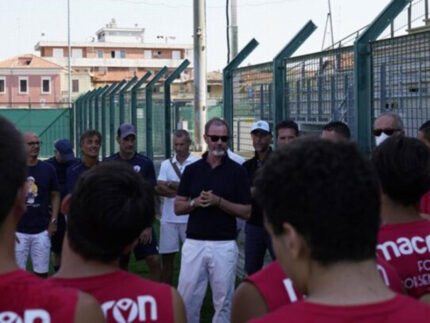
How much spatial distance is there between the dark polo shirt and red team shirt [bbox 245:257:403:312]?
4254mm

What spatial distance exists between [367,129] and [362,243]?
5.00 meters

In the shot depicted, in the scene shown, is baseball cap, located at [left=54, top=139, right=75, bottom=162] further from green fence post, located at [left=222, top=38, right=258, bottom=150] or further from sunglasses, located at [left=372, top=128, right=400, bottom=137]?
sunglasses, located at [left=372, top=128, right=400, bottom=137]

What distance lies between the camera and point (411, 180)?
2.93 meters

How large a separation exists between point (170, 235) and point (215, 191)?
197 cm

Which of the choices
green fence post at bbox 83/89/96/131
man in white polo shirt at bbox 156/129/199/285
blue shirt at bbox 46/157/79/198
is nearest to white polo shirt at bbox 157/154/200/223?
man in white polo shirt at bbox 156/129/199/285

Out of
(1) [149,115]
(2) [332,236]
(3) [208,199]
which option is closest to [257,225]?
(3) [208,199]

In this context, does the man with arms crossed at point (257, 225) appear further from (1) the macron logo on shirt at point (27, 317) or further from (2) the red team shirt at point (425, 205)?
(1) the macron logo on shirt at point (27, 317)

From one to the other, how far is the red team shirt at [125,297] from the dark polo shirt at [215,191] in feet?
13.7

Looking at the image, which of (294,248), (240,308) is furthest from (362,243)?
(240,308)

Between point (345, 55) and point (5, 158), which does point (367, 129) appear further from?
point (5, 158)

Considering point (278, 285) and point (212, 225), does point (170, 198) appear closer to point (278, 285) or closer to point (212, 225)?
point (212, 225)

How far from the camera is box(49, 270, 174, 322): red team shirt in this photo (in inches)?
103

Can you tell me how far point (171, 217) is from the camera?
877 cm

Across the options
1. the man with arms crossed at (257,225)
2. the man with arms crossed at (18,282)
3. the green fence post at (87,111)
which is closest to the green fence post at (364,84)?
the man with arms crossed at (257,225)
